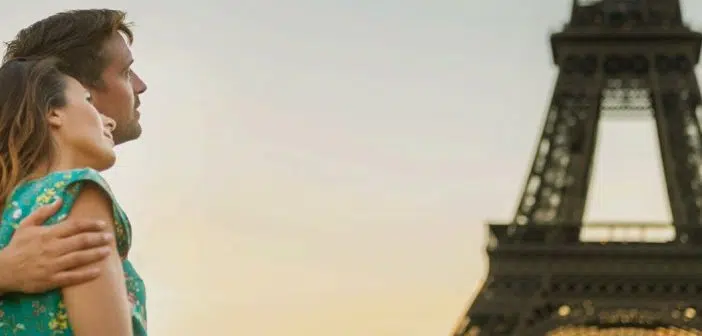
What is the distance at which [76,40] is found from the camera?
10.2 ft

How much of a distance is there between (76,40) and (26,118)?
0.23 metres

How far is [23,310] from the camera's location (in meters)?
2.77

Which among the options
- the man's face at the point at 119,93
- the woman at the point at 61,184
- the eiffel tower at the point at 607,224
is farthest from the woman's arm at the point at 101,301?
the eiffel tower at the point at 607,224

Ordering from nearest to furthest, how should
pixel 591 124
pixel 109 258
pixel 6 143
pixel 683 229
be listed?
pixel 109 258 → pixel 6 143 → pixel 683 229 → pixel 591 124

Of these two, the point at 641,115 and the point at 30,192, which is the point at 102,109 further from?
the point at 641,115

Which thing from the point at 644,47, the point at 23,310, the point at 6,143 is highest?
the point at 6,143

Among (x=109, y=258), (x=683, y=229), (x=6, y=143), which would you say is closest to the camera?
(x=109, y=258)

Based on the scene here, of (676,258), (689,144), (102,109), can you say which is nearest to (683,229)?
(676,258)

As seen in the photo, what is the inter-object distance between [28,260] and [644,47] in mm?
46164

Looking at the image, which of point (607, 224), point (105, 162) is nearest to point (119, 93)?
point (105, 162)

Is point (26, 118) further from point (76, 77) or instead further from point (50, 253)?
point (50, 253)

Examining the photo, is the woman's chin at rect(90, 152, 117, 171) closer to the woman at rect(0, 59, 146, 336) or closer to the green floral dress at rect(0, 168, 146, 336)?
the woman at rect(0, 59, 146, 336)

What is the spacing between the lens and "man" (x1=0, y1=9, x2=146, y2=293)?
2.79 m

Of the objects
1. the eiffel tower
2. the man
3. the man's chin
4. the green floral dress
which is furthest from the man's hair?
the eiffel tower
